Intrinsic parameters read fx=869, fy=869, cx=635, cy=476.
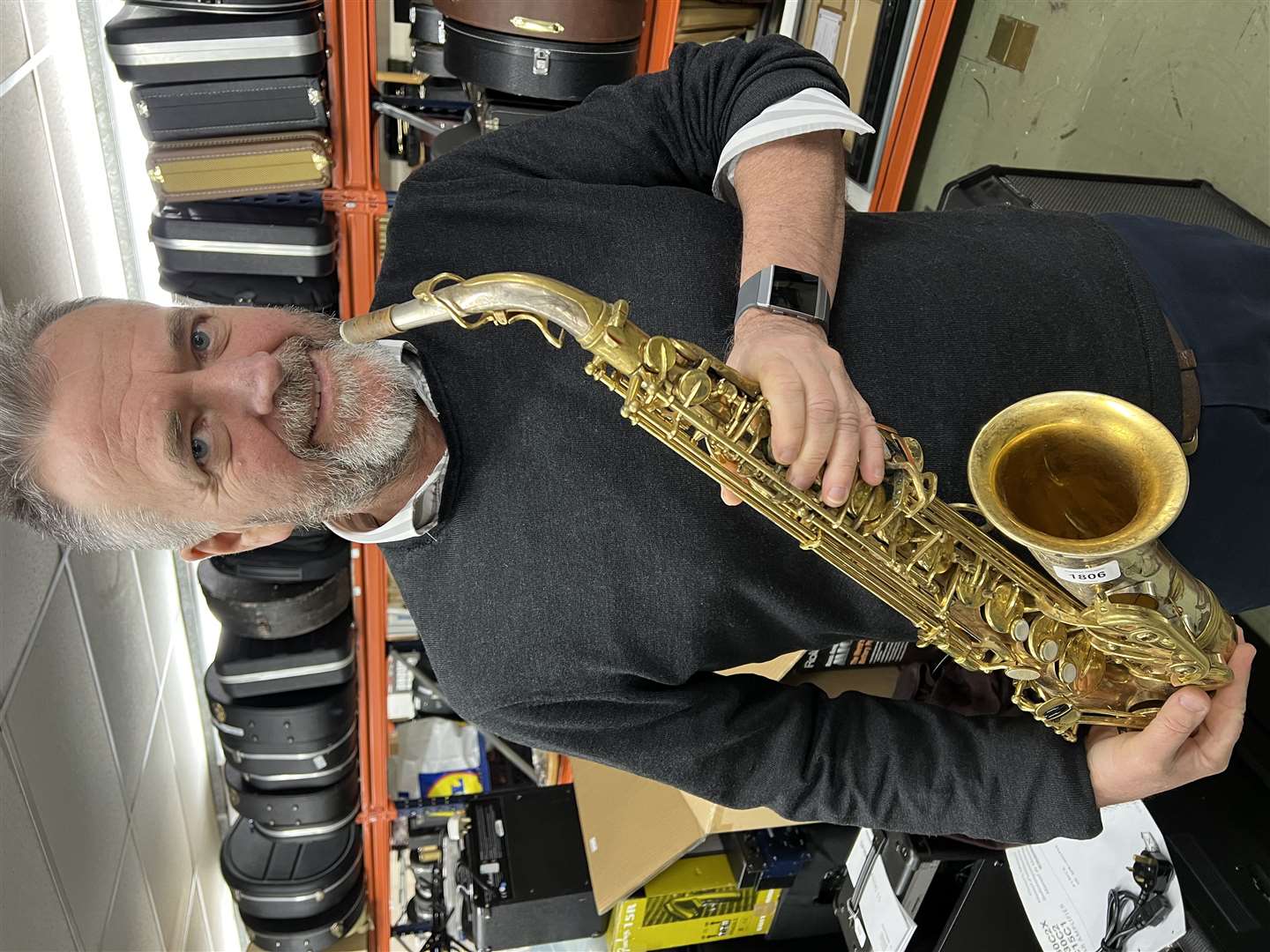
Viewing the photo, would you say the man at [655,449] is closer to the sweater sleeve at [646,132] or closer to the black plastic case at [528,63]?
the sweater sleeve at [646,132]

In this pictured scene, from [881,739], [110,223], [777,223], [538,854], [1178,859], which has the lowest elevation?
[538,854]

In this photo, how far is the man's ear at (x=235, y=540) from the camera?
145 cm

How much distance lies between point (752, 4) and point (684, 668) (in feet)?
8.53

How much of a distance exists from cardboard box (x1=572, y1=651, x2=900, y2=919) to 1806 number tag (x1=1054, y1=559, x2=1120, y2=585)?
3.96 ft

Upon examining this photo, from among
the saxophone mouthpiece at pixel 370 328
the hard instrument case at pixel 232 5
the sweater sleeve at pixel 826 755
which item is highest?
the hard instrument case at pixel 232 5

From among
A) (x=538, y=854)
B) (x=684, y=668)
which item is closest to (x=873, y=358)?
(x=684, y=668)

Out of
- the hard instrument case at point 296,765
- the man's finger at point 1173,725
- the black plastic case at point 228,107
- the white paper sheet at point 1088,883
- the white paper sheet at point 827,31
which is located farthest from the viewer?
the white paper sheet at point 827,31

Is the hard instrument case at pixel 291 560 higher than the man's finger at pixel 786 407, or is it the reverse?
the man's finger at pixel 786 407

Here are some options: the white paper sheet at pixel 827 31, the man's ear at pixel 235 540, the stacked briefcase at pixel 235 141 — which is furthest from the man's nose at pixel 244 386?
the white paper sheet at pixel 827 31

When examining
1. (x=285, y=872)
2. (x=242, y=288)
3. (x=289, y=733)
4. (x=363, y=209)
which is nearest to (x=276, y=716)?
(x=289, y=733)

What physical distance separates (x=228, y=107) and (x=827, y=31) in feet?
7.45

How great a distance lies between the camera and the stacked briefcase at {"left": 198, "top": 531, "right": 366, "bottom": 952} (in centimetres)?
253

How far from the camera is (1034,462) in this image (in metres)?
1.14

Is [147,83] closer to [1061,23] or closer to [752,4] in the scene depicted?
[752,4]
